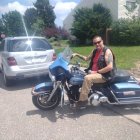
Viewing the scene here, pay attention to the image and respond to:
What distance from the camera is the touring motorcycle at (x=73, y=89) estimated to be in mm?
6438

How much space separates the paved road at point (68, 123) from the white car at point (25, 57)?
187 cm

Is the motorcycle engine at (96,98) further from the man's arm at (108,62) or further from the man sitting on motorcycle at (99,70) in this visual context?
the man's arm at (108,62)

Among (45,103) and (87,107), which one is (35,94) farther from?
(87,107)

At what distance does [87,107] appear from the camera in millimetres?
6953

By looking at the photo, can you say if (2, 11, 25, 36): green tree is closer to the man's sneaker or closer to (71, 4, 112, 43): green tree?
(71, 4, 112, 43): green tree

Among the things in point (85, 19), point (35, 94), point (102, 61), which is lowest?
point (85, 19)

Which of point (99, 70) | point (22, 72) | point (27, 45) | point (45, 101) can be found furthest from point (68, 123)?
point (27, 45)

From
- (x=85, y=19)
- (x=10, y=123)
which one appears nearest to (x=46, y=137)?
(x=10, y=123)

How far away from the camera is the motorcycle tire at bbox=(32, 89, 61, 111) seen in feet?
21.8

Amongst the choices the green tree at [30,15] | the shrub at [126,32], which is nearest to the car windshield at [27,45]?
the shrub at [126,32]

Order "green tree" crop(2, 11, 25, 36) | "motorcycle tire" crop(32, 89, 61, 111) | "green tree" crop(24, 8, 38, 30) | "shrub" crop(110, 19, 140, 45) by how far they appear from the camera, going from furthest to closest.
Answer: "green tree" crop(24, 8, 38, 30), "green tree" crop(2, 11, 25, 36), "shrub" crop(110, 19, 140, 45), "motorcycle tire" crop(32, 89, 61, 111)

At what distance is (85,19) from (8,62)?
23592mm

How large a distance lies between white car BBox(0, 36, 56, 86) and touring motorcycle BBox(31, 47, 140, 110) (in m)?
2.81

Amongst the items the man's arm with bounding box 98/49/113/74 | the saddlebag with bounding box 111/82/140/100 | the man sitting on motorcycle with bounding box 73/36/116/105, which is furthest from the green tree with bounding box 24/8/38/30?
the saddlebag with bounding box 111/82/140/100
